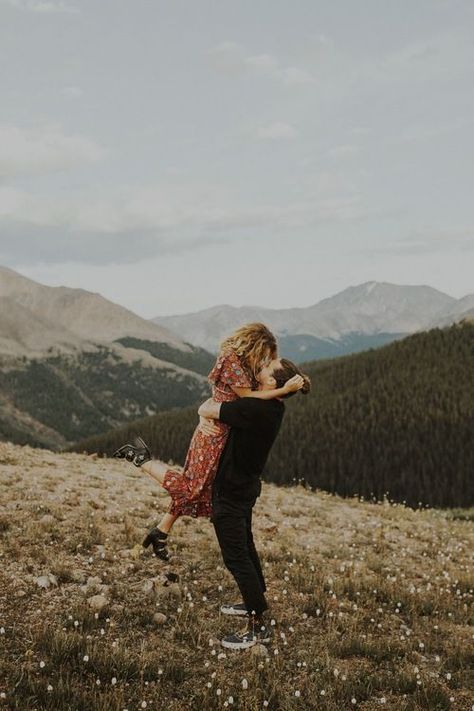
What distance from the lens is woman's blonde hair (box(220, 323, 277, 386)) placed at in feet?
21.9

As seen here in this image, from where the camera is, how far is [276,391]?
21.4ft

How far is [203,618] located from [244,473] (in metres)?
2.04

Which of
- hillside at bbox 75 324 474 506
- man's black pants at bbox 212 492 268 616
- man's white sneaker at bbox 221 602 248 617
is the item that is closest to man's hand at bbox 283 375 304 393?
man's black pants at bbox 212 492 268 616

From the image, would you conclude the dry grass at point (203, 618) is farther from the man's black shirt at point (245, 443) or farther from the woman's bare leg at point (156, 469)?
the man's black shirt at point (245, 443)

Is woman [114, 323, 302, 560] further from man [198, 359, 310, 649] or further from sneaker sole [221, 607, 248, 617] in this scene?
sneaker sole [221, 607, 248, 617]

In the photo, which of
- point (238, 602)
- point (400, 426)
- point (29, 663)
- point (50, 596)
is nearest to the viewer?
point (29, 663)

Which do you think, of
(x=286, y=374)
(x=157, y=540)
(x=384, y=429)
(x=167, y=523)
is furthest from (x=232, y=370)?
(x=384, y=429)

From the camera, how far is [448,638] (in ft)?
24.9

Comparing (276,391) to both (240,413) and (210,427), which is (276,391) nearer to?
(240,413)

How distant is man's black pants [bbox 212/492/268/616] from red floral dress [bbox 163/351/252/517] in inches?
16.1

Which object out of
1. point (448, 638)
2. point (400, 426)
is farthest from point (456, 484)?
point (448, 638)

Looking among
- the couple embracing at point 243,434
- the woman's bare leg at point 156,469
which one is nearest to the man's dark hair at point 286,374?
the couple embracing at point 243,434

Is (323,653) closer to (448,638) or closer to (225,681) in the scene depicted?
(225,681)

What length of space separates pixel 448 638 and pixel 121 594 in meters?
4.37
